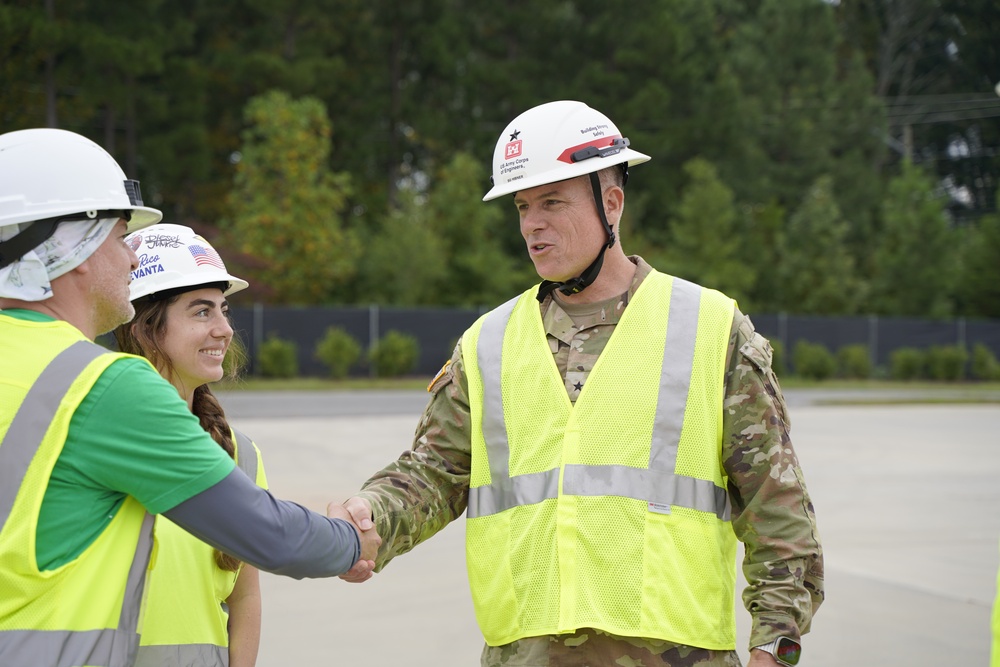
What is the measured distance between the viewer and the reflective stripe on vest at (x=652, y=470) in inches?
126

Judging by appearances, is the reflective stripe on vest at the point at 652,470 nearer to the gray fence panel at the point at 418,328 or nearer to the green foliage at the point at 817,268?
the gray fence panel at the point at 418,328

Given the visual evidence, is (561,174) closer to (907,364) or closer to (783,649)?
(783,649)

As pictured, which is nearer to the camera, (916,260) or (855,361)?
(855,361)

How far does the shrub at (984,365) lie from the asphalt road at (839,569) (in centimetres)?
2147

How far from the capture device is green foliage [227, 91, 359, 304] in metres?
35.5

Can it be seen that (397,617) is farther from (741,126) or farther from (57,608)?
(741,126)

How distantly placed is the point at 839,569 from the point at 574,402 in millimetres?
6156

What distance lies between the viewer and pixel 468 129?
4409cm

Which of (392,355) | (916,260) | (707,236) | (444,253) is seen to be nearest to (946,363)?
(916,260)

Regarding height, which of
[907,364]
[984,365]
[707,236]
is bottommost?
[984,365]

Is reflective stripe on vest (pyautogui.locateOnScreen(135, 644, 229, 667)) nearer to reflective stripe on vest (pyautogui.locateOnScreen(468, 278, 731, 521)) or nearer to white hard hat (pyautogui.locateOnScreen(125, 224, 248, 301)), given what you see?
reflective stripe on vest (pyautogui.locateOnScreen(468, 278, 731, 521))

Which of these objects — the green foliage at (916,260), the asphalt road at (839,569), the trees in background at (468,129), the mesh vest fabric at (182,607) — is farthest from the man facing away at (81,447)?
the green foliage at (916,260)

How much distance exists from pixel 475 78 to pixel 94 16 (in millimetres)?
13583

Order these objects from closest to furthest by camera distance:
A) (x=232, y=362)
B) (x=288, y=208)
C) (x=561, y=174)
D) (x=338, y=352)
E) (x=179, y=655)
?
(x=179, y=655) → (x=561, y=174) → (x=232, y=362) → (x=338, y=352) → (x=288, y=208)
